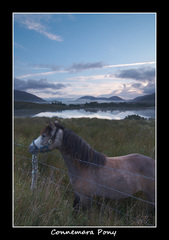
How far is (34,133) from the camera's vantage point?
8195 mm

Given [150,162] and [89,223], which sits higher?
[150,162]

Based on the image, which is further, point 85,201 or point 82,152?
point 82,152

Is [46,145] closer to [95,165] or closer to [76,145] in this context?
[76,145]

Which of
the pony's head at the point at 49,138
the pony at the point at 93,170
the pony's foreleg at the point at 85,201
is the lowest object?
the pony's foreleg at the point at 85,201

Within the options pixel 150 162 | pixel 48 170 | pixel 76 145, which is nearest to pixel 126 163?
pixel 150 162

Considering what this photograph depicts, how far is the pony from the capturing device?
122 inches

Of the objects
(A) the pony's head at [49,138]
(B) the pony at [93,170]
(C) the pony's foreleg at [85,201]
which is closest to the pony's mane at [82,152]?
(B) the pony at [93,170]

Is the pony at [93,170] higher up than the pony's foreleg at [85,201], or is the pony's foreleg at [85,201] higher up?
the pony at [93,170]

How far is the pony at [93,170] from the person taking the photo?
122 inches

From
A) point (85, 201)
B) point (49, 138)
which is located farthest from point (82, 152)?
point (85, 201)

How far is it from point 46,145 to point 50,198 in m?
0.94

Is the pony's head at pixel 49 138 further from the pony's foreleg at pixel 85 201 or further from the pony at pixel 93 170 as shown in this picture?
the pony's foreleg at pixel 85 201

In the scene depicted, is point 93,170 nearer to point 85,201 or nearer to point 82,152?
point 82,152

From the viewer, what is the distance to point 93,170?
10.4 feet
